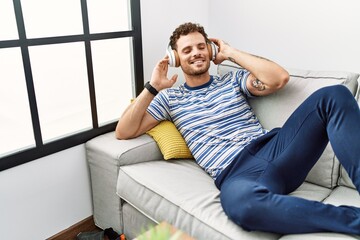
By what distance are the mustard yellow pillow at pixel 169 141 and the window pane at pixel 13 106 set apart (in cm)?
63

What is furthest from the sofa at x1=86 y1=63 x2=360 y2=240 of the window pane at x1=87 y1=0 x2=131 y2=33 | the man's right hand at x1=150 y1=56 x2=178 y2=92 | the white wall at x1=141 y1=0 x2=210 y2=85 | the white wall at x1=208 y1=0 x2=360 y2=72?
the window pane at x1=87 y1=0 x2=131 y2=33

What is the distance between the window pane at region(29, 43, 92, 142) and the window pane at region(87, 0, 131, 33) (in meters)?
0.21

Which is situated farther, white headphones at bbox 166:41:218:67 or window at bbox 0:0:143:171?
white headphones at bbox 166:41:218:67

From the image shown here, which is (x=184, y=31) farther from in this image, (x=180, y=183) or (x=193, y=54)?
(x=180, y=183)

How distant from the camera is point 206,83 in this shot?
187 cm

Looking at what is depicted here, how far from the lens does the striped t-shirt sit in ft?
5.46

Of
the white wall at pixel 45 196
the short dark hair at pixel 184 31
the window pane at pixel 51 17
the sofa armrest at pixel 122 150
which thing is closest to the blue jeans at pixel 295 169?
the sofa armrest at pixel 122 150

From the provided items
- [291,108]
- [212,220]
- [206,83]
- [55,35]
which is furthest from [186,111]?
[55,35]

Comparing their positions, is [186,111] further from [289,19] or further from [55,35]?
[289,19]

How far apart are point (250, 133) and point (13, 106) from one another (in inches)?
46.2

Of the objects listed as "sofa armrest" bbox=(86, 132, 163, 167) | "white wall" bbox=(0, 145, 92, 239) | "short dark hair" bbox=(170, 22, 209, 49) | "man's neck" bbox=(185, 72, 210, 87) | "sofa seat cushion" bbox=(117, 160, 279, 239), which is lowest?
"white wall" bbox=(0, 145, 92, 239)

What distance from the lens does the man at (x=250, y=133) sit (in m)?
1.18

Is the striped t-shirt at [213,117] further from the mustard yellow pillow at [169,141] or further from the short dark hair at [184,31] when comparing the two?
the short dark hair at [184,31]

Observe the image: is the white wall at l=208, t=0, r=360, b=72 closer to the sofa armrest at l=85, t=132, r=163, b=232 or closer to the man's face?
the man's face
